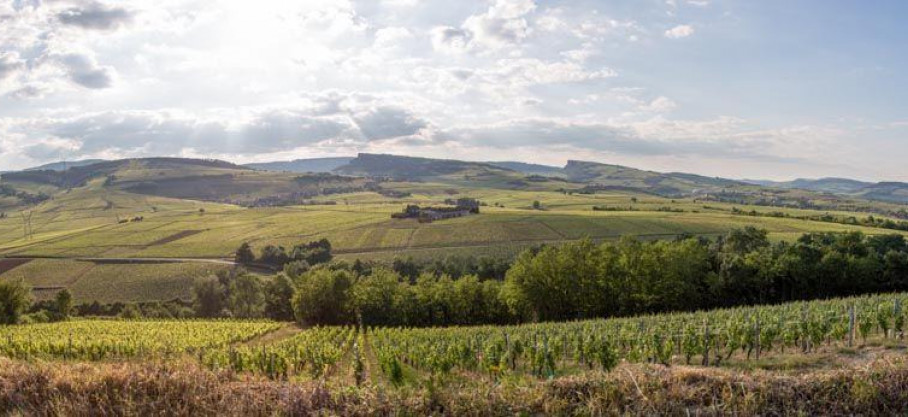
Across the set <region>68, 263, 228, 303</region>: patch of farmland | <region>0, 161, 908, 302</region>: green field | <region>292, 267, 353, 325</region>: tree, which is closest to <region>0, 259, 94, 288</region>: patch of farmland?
<region>0, 161, 908, 302</region>: green field

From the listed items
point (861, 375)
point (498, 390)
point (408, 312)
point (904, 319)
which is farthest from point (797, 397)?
point (408, 312)

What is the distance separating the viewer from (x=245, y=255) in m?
135

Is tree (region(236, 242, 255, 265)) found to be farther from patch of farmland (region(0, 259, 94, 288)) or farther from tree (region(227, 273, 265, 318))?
patch of farmland (region(0, 259, 94, 288))

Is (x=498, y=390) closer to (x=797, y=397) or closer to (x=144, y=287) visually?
(x=797, y=397)

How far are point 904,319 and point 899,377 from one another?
22.9m

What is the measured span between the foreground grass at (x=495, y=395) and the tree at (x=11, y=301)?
84459 mm

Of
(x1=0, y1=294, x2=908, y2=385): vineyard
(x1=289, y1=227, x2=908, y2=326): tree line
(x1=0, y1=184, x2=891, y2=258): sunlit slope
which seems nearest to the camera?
(x1=0, y1=294, x2=908, y2=385): vineyard

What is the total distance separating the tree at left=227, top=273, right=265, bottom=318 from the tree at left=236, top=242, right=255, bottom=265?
2787 centimetres

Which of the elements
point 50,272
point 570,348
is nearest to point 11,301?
point 50,272

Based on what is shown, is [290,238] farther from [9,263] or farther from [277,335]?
[277,335]

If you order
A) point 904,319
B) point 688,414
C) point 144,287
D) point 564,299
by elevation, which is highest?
point 688,414

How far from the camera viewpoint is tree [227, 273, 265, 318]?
100 m

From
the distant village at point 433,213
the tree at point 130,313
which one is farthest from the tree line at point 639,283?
the distant village at point 433,213

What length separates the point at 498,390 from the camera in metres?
9.93
